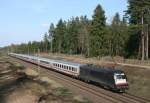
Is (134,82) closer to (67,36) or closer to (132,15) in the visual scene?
(132,15)

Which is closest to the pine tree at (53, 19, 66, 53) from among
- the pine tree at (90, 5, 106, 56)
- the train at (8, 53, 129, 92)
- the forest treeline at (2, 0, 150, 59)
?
the forest treeline at (2, 0, 150, 59)

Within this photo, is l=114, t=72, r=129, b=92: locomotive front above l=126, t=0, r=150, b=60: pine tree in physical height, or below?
below

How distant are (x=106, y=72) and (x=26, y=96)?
13.3 metres

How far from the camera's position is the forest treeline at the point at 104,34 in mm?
→ 91044

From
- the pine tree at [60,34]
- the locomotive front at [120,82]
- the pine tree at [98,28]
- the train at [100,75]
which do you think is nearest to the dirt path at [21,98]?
the locomotive front at [120,82]

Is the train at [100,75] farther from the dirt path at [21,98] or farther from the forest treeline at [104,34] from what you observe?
the forest treeline at [104,34]

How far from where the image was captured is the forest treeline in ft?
299

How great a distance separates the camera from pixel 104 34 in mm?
116188

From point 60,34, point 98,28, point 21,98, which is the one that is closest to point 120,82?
point 21,98

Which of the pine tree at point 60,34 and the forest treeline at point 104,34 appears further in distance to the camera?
the pine tree at point 60,34

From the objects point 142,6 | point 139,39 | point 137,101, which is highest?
point 142,6

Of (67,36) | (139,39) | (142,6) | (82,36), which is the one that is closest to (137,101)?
(142,6)

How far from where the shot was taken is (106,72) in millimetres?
47344

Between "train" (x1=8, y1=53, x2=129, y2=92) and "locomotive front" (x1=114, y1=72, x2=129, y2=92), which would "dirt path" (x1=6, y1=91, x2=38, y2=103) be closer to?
"locomotive front" (x1=114, y1=72, x2=129, y2=92)
